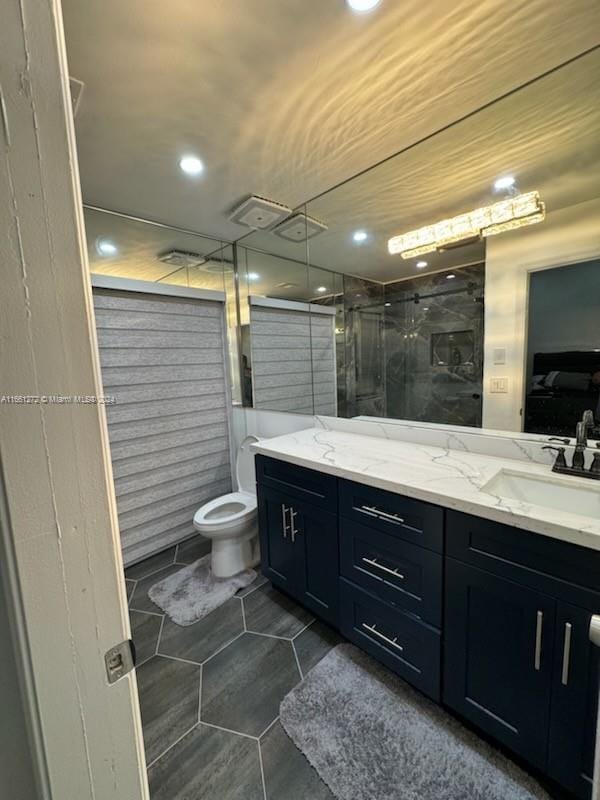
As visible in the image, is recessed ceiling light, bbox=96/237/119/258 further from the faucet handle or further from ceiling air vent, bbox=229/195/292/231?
the faucet handle

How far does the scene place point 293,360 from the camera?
269 centimetres

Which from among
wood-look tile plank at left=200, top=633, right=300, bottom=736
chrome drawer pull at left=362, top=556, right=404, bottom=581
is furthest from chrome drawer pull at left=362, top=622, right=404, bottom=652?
wood-look tile plank at left=200, top=633, right=300, bottom=736

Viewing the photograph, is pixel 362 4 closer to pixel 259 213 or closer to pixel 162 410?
pixel 259 213

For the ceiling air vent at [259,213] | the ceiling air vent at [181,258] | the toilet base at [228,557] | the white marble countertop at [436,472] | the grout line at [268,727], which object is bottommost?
the grout line at [268,727]

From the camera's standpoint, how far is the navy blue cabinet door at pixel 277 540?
1.83 meters

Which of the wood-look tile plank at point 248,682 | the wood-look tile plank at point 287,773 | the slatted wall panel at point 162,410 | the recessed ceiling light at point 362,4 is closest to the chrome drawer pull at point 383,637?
the wood-look tile plank at point 248,682

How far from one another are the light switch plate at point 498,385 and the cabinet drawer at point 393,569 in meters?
0.93

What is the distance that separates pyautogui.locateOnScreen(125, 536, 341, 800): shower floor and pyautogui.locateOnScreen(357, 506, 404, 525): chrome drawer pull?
81 cm

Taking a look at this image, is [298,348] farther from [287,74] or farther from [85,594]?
[85,594]

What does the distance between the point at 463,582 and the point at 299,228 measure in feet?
7.79

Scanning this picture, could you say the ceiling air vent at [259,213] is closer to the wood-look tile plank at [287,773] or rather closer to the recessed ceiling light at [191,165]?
the recessed ceiling light at [191,165]

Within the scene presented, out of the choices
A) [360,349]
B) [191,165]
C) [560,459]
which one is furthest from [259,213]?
[560,459]

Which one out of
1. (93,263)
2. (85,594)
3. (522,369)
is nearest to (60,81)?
(85,594)

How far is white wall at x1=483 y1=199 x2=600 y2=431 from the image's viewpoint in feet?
4.72
